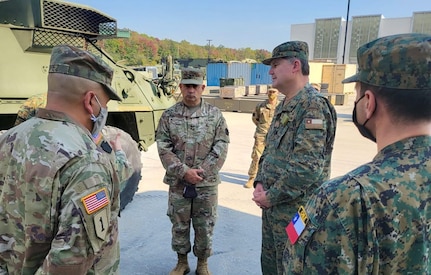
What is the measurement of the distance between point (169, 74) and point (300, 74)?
3582 millimetres

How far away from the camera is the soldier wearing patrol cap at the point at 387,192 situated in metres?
0.97

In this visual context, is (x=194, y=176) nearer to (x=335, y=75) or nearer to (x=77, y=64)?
(x=77, y=64)

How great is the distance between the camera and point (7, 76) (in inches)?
141

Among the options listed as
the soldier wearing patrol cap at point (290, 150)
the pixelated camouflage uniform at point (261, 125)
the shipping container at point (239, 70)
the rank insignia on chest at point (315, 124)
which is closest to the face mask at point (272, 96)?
the pixelated camouflage uniform at point (261, 125)

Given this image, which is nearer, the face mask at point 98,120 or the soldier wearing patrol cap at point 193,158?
the face mask at point 98,120

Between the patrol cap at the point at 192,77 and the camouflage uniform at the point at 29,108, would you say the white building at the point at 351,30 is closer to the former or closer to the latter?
the patrol cap at the point at 192,77

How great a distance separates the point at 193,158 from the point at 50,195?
1.74 m

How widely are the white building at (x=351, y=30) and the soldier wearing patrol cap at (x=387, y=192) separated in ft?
122

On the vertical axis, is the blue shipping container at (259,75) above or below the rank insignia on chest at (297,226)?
above

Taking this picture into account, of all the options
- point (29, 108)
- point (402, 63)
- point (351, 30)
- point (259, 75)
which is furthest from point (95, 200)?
point (351, 30)

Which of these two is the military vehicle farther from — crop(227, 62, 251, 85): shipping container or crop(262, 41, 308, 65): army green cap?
crop(227, 62, 251, 85): shipping container

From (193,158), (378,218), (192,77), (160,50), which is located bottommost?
(193,158)

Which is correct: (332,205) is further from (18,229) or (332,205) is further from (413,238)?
(18,229)

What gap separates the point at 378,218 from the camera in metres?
0.96
